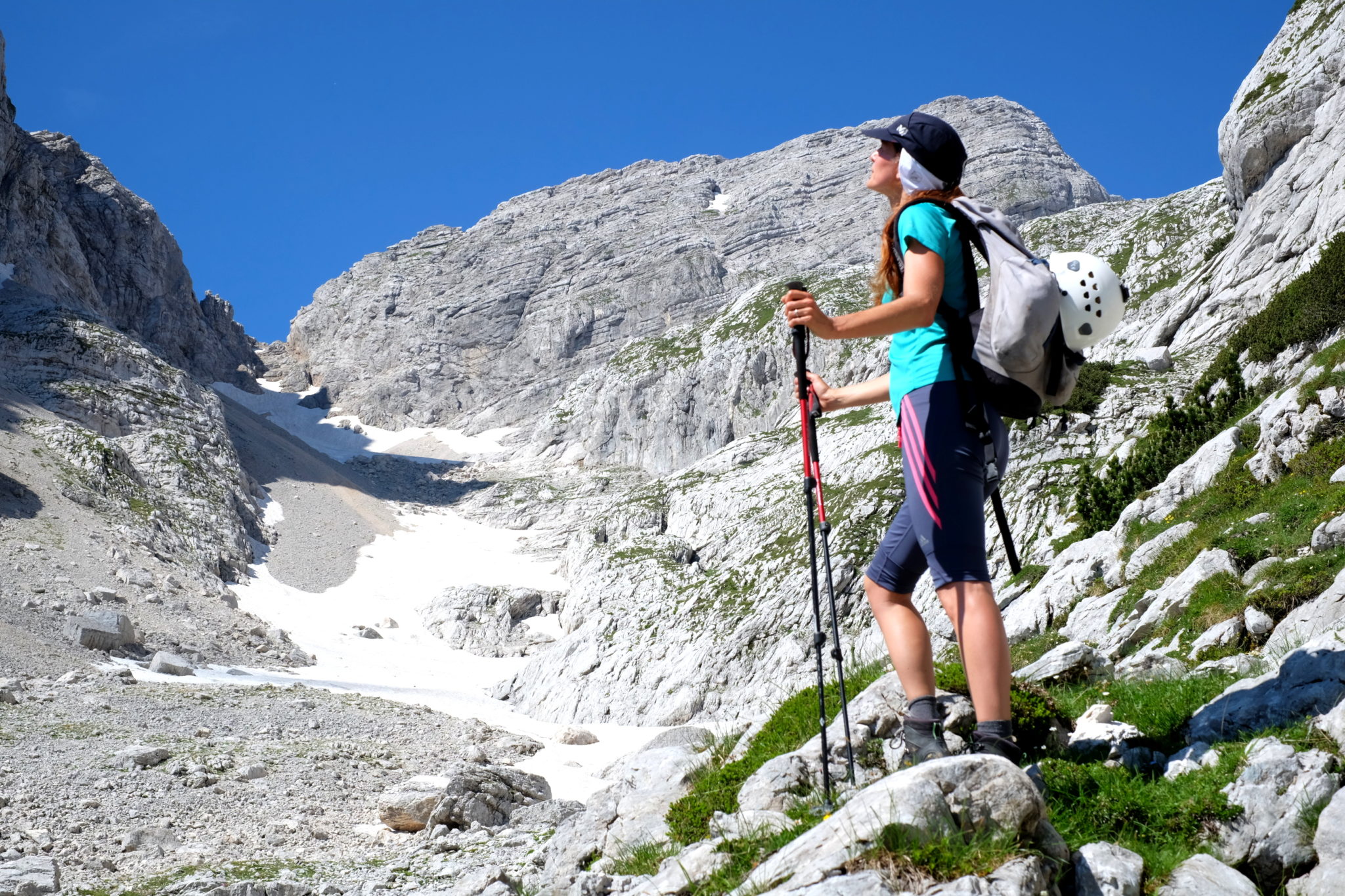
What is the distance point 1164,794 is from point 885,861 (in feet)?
6.56

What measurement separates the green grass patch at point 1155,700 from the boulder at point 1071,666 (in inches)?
26.6

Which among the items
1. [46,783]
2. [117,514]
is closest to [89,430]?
[117,514]

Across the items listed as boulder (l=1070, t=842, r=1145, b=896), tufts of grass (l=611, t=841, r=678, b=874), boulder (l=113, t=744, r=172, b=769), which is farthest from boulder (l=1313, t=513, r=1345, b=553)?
boulder (l=113, t=744, r=172, b=769)

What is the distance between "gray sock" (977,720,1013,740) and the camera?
4926 mm

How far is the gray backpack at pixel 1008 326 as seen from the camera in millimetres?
4918

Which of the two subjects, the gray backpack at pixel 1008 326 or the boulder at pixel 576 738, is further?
the boulder at pixel 576 738

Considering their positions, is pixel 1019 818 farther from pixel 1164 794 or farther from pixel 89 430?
pixel 89 430

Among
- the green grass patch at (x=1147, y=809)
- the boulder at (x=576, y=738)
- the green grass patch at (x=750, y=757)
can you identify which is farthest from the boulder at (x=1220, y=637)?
the boulder at (x=576, y=738)

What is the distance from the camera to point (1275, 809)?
4.69m

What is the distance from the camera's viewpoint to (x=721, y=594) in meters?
46.4

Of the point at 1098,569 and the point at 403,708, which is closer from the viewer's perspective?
the point at 1098,569

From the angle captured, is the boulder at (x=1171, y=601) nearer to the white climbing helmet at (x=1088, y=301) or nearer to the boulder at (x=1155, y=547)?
the boulder at (x=1155, y=547)

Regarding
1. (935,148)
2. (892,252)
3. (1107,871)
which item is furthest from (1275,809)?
(935,148)

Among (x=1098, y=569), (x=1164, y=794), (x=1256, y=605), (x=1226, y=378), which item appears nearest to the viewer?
(x=1164, y=794)
